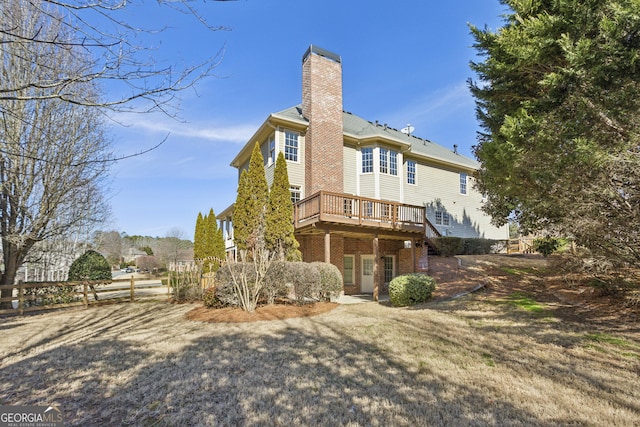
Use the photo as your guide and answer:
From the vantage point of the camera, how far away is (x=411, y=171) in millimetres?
17766

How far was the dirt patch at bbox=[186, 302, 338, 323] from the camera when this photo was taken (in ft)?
26.3

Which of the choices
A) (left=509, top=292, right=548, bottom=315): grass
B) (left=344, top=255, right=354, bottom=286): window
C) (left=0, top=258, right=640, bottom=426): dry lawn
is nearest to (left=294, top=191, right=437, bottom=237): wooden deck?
(left=344, top=255, right=354, bottom=286): window

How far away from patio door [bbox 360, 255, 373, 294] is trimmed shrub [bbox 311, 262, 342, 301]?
4832mm

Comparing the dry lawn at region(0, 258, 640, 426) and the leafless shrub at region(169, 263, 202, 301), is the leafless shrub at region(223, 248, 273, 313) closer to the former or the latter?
the dry lawn at region(0, 258, 640, 426)

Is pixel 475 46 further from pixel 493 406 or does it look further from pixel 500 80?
pixel 493 406

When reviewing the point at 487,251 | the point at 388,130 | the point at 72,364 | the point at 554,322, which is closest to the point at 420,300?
the point at 554,322

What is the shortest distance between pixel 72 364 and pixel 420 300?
860 centimetres

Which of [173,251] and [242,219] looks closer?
[242,219]

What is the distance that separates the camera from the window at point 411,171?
1764 cm

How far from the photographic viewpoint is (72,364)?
4.83 meters

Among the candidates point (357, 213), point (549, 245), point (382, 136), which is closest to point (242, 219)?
point (357, 213)

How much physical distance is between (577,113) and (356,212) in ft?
25.6

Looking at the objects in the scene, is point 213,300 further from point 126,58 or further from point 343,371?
point 126,58

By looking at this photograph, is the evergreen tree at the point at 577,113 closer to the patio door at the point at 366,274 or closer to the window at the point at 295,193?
the patio door at the point at 366,274
